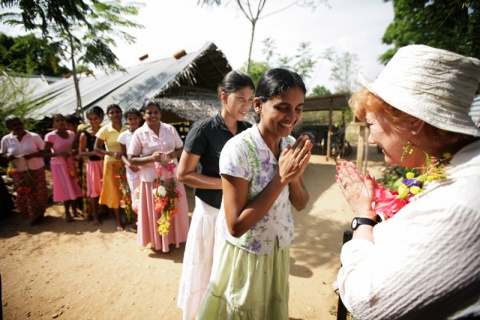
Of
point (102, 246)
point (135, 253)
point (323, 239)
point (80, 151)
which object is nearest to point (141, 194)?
point (135, 253)

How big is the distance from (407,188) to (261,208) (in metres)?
0.74

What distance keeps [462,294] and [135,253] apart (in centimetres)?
434

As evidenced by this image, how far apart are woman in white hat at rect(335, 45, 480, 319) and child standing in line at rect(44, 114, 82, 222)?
5891 mm

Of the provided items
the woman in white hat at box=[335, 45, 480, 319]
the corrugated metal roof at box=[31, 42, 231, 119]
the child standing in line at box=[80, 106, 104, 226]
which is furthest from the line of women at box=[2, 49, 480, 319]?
the corrugated metal roof at box=[31, 42, 231, 119]

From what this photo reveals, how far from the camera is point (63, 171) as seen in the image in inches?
202

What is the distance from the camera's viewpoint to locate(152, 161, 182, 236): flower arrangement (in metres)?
3.44

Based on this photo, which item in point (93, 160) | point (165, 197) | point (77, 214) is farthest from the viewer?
point (77, 214)

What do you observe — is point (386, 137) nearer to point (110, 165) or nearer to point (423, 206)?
point (423, 206)

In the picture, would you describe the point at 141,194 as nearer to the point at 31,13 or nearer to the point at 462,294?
the point at 462,294

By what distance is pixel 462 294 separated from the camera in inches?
29.0

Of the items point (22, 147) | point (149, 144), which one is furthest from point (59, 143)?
point (149, 144)

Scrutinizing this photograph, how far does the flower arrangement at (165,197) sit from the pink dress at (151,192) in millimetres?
99

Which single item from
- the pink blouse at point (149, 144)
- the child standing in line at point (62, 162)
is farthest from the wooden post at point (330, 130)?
the child standing in line at point (62, 162)

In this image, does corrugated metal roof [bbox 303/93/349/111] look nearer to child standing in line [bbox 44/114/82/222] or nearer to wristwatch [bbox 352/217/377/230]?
child standing in line [bbox 44/114/82/222]
